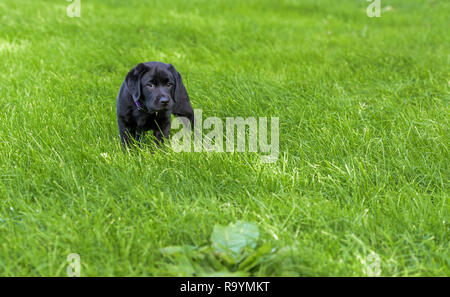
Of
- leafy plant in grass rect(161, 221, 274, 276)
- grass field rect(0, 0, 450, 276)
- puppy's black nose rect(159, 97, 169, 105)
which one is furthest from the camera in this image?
puppy's black nose rect(159, 97, 169, 105)

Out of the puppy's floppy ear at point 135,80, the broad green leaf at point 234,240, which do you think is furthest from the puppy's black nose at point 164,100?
the broad green leaf at point 234,240

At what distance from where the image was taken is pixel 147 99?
3.27m

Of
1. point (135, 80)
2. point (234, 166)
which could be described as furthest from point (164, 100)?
point (234, 166)

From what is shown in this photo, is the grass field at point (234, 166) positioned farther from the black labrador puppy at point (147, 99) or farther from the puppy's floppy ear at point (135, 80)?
the puppy's floppy ear at point (135, 80)

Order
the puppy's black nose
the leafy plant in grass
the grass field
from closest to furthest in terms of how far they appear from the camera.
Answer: the leafy plant in grass, the grass field, the puppy's black nose

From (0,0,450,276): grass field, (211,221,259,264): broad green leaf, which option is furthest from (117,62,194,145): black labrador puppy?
(211,221,259,264): broad green leaf

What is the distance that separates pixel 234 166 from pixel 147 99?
3.07ft

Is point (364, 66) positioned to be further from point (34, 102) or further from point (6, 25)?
point (6, 25)

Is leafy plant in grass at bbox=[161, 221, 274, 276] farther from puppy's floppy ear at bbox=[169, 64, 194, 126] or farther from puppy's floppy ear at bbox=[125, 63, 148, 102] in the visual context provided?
puppy's floppy ear at bbox=[169, 64, 194, 126]

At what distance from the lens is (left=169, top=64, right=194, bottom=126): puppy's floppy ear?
3.42 metres

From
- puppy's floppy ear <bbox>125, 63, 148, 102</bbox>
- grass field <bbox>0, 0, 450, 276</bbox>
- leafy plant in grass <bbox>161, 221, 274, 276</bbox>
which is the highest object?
puppy's floppy ear <bbox>125, 63, 148, 102</bbox>

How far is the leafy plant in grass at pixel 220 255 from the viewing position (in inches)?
76.6

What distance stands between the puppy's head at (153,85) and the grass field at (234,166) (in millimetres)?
396

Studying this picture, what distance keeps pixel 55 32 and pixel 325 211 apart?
5.51m
